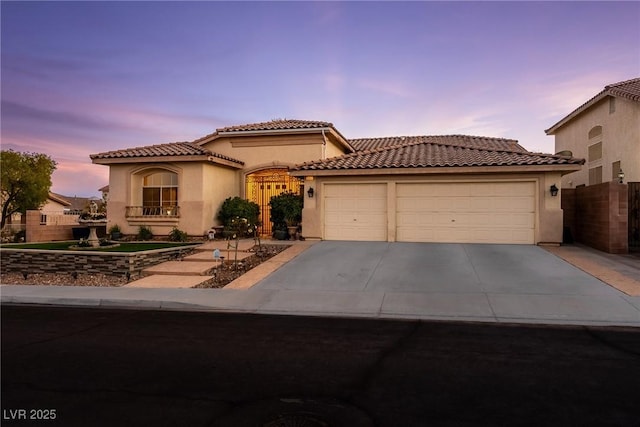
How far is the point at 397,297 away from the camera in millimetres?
9234

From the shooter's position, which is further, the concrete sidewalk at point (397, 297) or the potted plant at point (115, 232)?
the potted plant at point (115, 232)

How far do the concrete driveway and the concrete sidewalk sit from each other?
0.02 meters

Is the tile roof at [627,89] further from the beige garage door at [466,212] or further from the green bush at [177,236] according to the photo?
the green bush at [177,236]

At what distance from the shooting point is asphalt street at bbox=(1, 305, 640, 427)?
3934 mm

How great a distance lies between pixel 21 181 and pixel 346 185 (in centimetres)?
3322

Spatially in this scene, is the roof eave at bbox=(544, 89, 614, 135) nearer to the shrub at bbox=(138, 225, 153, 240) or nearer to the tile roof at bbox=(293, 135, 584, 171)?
the tile roof at bbox=(293, 135, 584, 171)

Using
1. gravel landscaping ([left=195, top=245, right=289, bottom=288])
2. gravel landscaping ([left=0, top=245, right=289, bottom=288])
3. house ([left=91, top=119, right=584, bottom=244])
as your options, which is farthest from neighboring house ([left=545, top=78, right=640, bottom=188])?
gravel landscaping ([left=0, top=245, right=289, bottom=288])

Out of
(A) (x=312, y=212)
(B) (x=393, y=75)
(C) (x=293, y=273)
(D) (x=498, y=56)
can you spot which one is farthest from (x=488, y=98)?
(C) (x=293, y=273)

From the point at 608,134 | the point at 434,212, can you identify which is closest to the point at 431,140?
the point at 608,134

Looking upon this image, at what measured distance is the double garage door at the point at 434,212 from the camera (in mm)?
15312

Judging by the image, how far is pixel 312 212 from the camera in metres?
16.8

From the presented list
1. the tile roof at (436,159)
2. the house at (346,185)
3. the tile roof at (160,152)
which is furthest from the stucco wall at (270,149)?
the tile roof at (436,159)

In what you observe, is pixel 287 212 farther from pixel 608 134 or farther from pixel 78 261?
pixel 608 134

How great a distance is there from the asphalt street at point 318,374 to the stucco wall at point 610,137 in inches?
607
